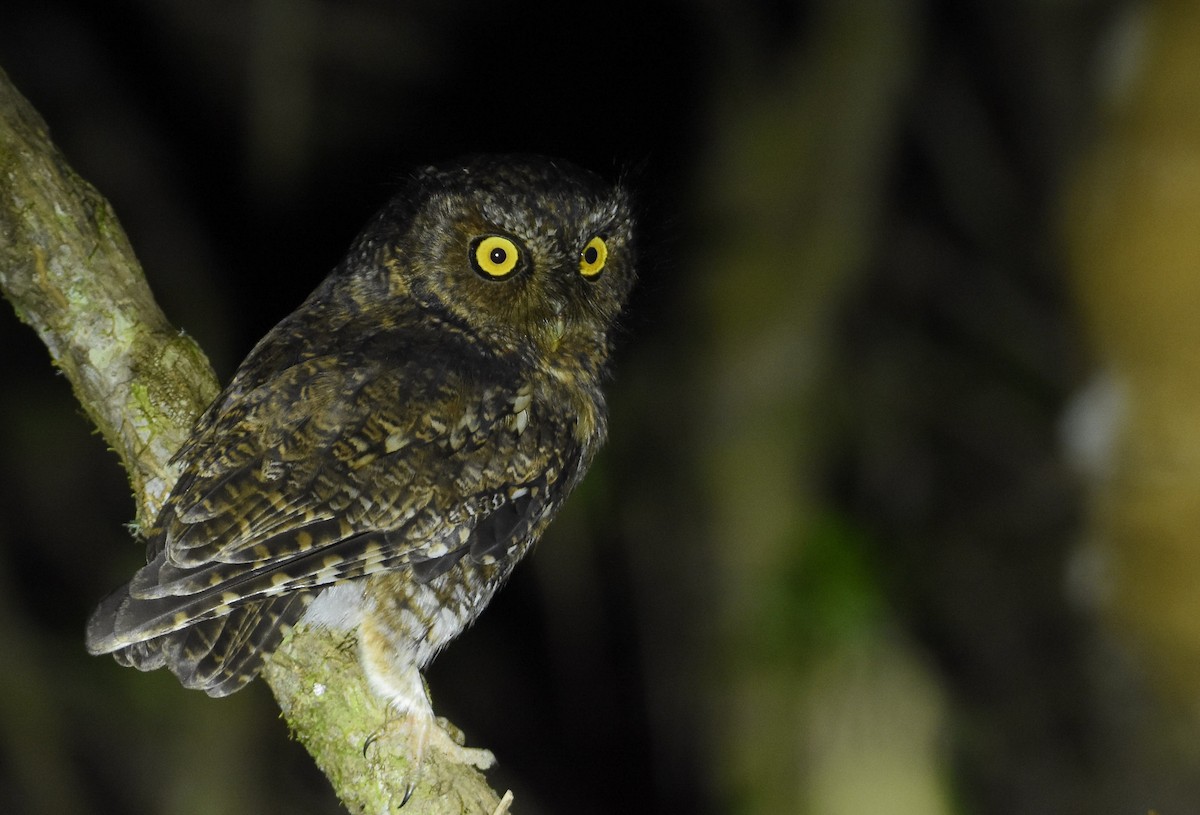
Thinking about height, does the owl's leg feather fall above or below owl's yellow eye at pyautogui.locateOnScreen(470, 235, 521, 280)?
below

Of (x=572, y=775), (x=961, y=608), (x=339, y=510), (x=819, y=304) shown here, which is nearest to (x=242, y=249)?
(x=819, y=304)

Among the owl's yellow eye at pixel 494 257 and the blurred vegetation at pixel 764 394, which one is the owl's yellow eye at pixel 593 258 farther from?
Result: the blurred vegetation at pixel 764 394

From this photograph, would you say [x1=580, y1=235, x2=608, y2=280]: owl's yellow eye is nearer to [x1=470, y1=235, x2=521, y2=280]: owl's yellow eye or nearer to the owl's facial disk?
the owl's facial disk

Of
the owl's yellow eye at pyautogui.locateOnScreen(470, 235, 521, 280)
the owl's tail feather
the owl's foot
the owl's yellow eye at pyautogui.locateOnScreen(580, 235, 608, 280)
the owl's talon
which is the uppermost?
the owl's yellow eye at pyautogui.locateOnScreen(580, 235, 608, 280)

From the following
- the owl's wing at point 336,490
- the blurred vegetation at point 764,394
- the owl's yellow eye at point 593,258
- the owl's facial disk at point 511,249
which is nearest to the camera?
the owl's wing at point 336,490

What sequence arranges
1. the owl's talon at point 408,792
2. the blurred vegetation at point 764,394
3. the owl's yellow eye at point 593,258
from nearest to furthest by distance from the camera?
the owl's talon at point 408,792, the owl's yellow eye at point 593,258, the blurred vegetation at point 764,394

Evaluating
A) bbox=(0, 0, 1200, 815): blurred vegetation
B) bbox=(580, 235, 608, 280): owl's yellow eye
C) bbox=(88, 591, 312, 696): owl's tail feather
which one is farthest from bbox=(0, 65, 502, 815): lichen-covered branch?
bbox=(0, 0, 1200, 815): blurred vegetation

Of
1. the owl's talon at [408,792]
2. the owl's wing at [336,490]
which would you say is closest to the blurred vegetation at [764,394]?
the owl's wing at [336,490]

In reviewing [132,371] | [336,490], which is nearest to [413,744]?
[336,490]
